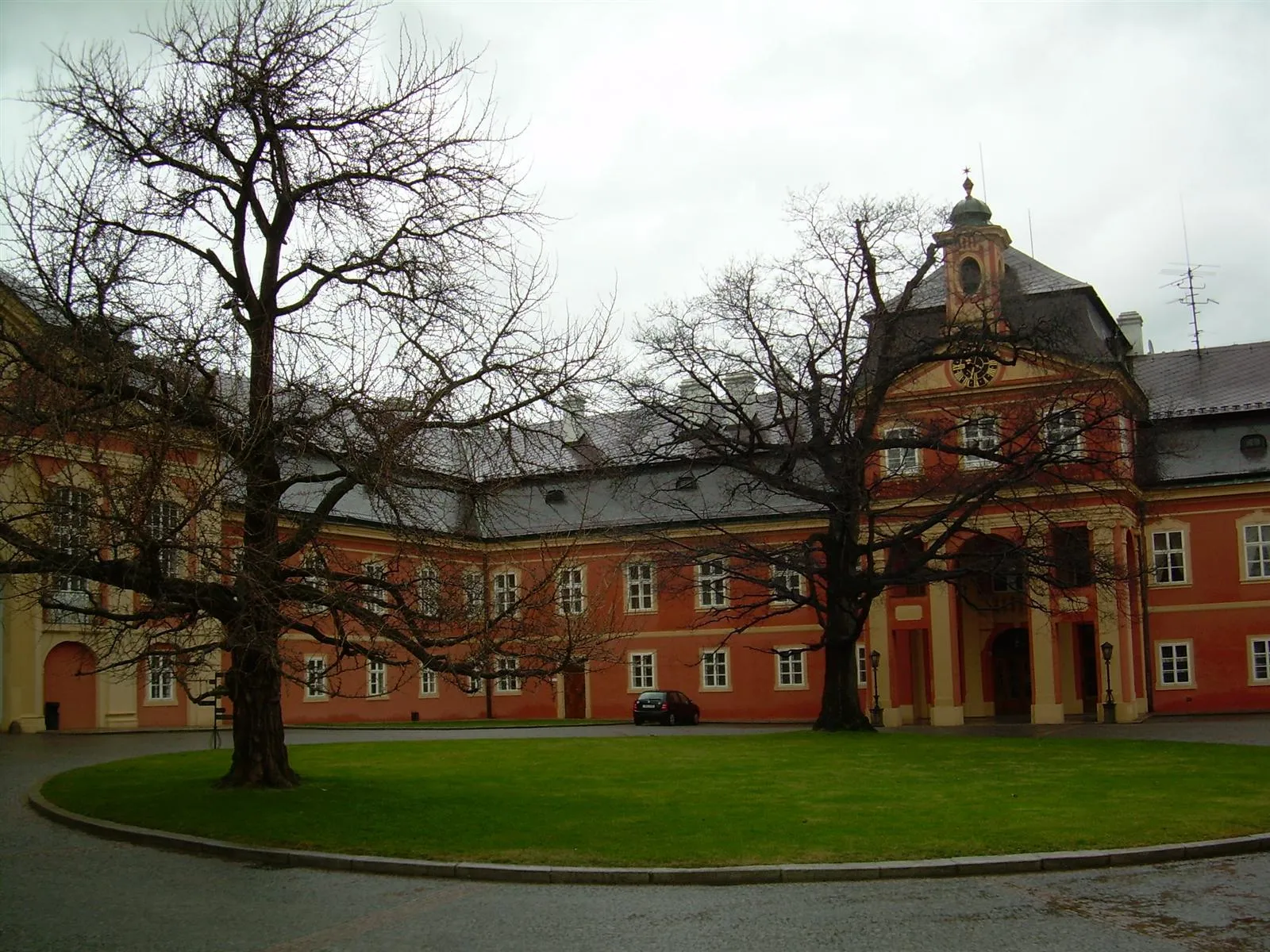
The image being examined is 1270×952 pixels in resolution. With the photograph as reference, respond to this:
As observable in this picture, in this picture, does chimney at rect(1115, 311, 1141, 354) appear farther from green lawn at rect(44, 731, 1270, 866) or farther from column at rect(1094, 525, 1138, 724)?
green lawn at rect(44, 731, 1270, 866)

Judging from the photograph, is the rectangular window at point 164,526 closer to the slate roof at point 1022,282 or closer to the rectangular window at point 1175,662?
the slate roof at point 1022,282

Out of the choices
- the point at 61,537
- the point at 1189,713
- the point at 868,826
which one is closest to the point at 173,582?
the point at 61,537

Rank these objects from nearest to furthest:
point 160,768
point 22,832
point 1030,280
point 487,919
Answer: point 487,919 → point 22,832 → point 160,768 → point 1030,280

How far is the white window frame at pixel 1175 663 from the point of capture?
43.1m

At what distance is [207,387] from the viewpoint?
15.5m

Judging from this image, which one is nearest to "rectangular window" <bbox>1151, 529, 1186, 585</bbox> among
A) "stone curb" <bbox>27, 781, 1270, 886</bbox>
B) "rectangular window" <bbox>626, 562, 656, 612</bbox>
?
"rectangular window" <bbox>626, 562, 656, 612</bbox>

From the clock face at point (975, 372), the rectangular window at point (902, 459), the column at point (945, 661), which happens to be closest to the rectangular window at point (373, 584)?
the rectangular window at point (902, 459)

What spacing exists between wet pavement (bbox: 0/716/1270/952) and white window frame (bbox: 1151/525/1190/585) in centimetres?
→ 3331

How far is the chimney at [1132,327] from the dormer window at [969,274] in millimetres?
13755

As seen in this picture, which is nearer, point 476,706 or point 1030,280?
point 1030,280

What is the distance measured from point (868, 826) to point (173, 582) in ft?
27.9

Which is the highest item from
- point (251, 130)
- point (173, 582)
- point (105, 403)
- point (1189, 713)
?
point (251, 130)

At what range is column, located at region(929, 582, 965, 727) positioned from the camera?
135 feet

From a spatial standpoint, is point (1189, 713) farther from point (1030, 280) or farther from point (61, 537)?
point (61, 537)
